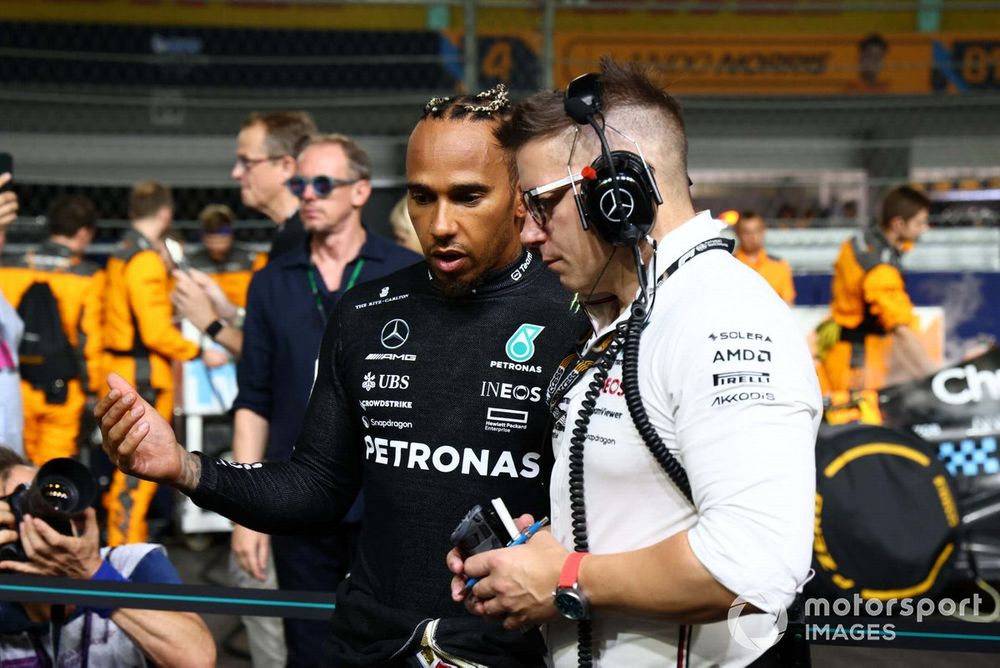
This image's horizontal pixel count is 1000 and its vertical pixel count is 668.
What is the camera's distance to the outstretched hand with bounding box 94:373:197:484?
73.1 inches

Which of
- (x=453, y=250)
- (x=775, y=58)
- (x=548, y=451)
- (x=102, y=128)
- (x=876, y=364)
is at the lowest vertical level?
(x=548, y=451)

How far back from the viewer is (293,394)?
3.52 m

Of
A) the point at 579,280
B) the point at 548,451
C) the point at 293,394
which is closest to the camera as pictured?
the point at 579,280

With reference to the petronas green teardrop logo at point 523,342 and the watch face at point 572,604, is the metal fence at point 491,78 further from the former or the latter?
the watch face at point 572,604

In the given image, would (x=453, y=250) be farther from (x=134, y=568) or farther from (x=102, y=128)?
(x=102, y=128)

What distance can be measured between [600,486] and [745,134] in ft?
35.6

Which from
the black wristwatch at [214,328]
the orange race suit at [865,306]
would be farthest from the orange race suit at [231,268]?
the orange race suit at [865,306]

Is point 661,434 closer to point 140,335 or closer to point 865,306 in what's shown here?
point 865,306

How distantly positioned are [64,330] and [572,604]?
4.82 metres

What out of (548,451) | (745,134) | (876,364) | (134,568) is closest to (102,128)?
(745,134)

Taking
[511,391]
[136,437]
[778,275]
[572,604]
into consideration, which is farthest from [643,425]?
[778,275]

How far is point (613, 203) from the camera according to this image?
1571 mm

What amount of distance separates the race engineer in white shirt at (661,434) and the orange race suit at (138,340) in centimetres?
435

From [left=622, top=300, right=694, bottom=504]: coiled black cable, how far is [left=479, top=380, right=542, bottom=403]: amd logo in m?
0.54
